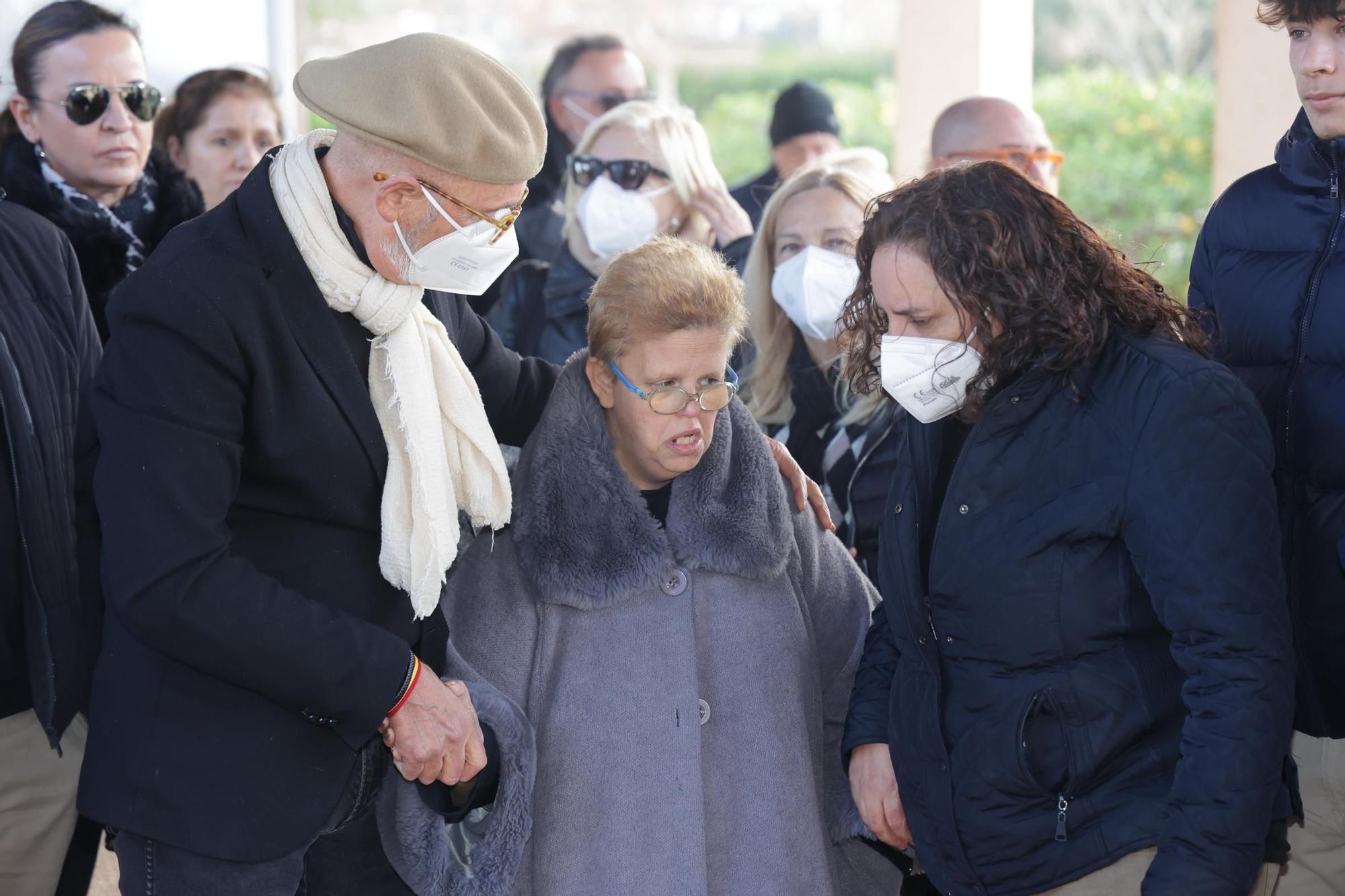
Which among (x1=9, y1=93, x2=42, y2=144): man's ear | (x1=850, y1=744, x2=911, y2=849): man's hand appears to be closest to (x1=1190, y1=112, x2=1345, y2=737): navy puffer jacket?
(x1=850, y1=744, x2=911, y2=849): man's hand

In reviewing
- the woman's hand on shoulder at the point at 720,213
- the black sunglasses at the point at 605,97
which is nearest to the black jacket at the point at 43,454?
the woman's hand on shoulder at the point at 720,213

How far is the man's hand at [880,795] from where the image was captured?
264 cm

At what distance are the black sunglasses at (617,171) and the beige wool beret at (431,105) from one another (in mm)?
2175

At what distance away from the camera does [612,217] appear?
181 inches

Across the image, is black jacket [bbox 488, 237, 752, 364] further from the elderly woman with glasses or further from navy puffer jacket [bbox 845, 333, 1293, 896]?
navy puffer jacket [bbox 845, 333, 1293, 896]

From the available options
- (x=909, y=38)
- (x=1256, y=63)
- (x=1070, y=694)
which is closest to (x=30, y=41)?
(x=1070, y=694)

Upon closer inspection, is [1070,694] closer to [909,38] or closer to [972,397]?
[972,397]

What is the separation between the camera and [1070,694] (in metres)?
2.27

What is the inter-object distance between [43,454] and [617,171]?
213 centimetres

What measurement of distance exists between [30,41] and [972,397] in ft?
9.59

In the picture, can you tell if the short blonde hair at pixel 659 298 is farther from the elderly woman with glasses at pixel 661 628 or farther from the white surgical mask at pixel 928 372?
the white surgical mask at pixel 928 372

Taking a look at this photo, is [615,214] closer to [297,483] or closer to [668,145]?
[668,145]

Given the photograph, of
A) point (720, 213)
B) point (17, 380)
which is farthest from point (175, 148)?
point (17, 380)

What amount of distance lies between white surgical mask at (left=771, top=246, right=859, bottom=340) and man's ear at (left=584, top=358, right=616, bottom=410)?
1.11m
